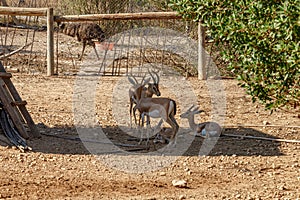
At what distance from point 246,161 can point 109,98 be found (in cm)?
467

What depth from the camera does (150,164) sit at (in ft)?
26.0

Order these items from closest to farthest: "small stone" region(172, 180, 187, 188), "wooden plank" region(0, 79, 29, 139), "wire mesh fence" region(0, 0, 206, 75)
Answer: "small stone" region(172, 180, 187, 188) < "wooden plank" region(0, 79, 29, 139) < "wire mesh fence" region(0, 0, 206, 75)

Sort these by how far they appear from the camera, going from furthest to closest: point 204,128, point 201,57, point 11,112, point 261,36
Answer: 1. point 201,57
2. point 204,128
3. point 11,112
4. point 261,36

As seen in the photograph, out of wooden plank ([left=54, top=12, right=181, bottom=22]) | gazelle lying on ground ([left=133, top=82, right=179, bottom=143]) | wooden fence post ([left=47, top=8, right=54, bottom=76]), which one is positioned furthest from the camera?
wooden fence post ([left=47, top=8, right=54, bottom=76])

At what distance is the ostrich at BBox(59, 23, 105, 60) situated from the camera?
17.8 meters

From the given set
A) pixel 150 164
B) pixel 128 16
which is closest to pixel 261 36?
pixel 150 164

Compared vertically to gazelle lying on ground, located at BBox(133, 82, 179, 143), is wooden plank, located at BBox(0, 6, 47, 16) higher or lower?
higher

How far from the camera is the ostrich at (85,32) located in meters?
17.8

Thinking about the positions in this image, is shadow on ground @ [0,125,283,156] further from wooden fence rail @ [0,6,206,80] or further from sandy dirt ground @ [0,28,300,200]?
wooden fence rail @ [0,6,206,80]

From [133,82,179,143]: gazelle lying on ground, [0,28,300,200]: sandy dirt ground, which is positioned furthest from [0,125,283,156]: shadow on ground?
[133,82,179,143]: gazelle lying on ground

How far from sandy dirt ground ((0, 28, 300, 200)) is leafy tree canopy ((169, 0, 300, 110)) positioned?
125 centimetres

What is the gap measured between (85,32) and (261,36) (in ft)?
41.2

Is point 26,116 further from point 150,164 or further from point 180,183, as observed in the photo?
point 180,183

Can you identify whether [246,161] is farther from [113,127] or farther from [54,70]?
[54,70]
